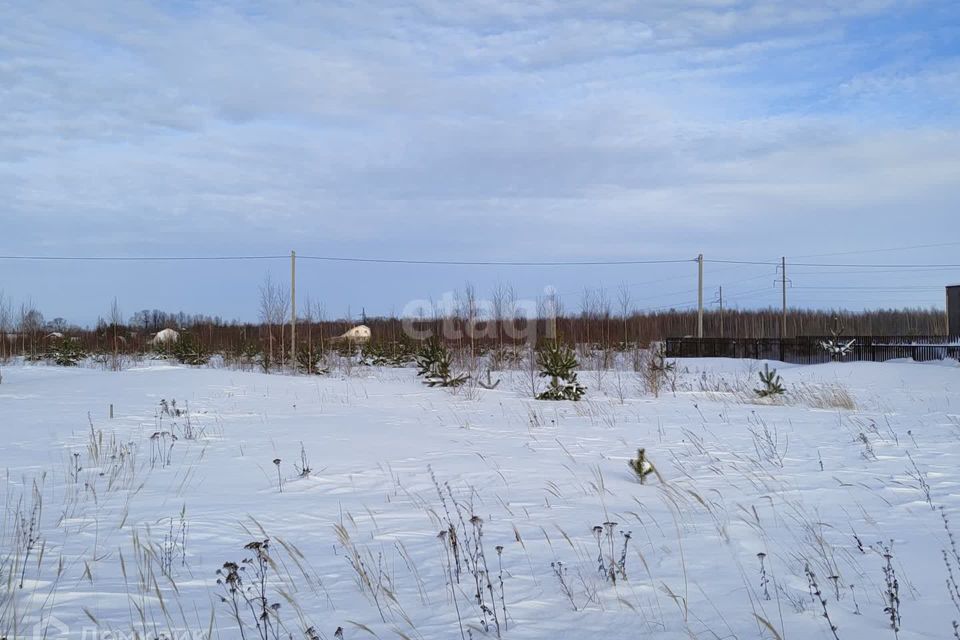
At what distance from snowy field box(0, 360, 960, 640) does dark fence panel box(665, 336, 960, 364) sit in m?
13.4

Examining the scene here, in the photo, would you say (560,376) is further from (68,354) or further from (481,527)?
(68,354)

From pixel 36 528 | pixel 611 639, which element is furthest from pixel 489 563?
pixel 36 528

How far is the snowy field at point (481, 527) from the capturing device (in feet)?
9.73

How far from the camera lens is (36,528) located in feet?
15.1

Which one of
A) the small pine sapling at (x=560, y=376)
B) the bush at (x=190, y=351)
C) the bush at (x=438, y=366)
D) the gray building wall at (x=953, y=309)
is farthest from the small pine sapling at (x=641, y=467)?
the gray building wall at (x=953, y=309)

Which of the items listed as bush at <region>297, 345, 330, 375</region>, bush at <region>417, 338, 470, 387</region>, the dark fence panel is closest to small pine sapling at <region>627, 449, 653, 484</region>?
bush at <region>417, 338, 470, 387</region>

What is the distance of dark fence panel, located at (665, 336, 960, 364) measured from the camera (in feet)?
72.9

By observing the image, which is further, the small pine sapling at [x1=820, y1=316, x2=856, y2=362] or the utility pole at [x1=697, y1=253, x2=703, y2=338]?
the utility pole at [x1=697, y1=253, x2=703, y2=338]

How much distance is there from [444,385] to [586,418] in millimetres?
6148

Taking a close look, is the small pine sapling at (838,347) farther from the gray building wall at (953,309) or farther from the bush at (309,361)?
the bush at (309,361)

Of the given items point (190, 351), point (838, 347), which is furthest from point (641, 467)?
point (190, 351)

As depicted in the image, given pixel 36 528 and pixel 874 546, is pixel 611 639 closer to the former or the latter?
pixel 874 546

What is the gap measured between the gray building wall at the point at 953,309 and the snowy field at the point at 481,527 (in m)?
18.0

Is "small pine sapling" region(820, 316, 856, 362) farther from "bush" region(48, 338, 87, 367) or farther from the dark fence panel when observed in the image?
"bush" region(48, 338, 87, 367)
